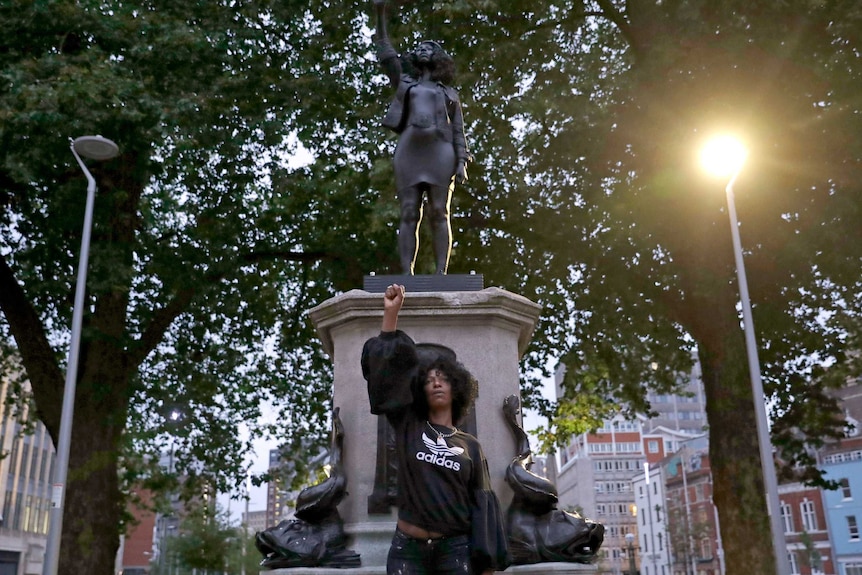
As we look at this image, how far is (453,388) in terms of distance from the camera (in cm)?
381

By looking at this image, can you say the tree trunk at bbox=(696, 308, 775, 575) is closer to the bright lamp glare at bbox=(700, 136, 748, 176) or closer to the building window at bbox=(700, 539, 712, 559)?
the bright lamp glare at bbox=(700, 136, 748, 176)

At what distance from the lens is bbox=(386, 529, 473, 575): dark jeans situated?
338 cm

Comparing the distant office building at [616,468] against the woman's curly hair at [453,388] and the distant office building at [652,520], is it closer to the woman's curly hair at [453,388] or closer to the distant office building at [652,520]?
the distant office building at [652,520]

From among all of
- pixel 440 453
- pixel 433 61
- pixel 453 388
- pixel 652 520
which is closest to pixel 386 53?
pixel 433 61

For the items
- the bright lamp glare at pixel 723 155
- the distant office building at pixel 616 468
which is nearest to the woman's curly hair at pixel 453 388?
the bright lamp glare at pixel 723 155

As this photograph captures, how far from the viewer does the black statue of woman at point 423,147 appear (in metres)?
7.01

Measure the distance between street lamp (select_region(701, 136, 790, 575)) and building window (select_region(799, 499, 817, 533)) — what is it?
47.1 meters

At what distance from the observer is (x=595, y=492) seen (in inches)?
4432

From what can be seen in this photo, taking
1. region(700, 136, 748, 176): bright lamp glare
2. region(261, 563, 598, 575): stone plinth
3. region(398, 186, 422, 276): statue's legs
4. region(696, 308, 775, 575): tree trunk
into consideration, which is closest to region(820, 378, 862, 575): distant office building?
region(696, 308, 775, 575): tree trunk

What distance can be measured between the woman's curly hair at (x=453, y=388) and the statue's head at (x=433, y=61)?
4029 millimetres

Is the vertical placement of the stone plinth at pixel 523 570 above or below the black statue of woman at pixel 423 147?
below

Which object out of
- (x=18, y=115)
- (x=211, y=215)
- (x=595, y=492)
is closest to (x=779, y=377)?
(x=211, y=215)

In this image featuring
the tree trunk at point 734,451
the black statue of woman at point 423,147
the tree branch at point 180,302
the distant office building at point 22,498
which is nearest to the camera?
the black statue of woman at point 423,147

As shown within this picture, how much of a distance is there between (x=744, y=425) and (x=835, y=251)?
3432 millimetres
